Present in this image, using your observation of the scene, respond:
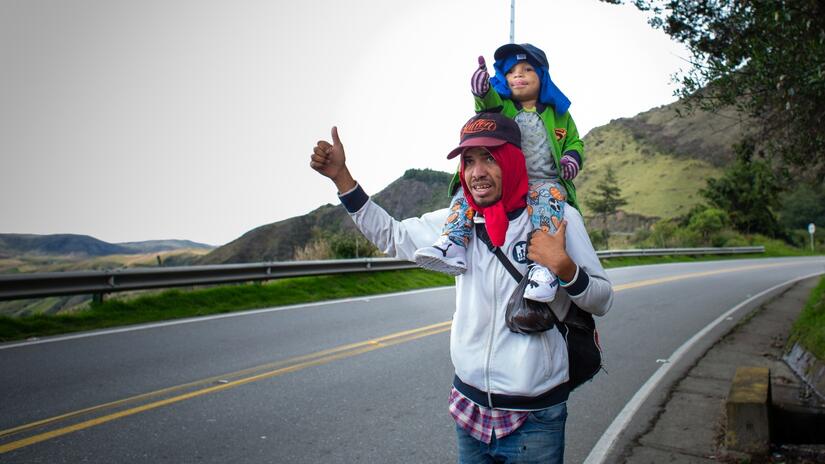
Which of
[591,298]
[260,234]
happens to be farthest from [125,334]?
[260,234]


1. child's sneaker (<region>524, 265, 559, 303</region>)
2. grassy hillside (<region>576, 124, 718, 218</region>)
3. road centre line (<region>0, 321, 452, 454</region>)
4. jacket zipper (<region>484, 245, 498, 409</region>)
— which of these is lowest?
road centre line (<region>0, 321, 452, 454</region>)

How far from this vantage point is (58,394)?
607cm

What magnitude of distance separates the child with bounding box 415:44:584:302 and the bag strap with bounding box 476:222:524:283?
0.15 feet

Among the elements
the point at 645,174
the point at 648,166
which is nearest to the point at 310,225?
the point at 645,174

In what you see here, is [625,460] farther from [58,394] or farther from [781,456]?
[58,394]

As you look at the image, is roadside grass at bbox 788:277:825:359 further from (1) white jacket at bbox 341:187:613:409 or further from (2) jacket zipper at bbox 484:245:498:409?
(2) jacket zipper at bbox 484:245:498:409

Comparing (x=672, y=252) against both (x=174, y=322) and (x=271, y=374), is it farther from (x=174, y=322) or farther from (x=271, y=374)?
(x=271, y=374)

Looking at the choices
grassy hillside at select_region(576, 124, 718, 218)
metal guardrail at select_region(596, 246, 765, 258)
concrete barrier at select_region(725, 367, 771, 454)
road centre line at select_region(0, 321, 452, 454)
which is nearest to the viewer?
concrete barrier at select_region(725, 367, 771, 454)

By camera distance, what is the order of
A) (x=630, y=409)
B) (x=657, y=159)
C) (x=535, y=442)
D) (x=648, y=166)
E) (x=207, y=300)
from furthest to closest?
(x=657, y=159)
(x=648, y=166)
(x=207, y=300)
(x=630, y=409)
(x=535, y=442)

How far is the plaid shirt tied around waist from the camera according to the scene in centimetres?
228

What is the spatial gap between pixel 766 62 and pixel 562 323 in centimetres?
619

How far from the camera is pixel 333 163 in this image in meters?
2.39

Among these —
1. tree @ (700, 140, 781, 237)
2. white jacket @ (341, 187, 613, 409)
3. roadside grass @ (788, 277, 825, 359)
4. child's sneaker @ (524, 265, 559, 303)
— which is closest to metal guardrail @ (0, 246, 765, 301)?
white jacket @ (341, 187, 613, 409)

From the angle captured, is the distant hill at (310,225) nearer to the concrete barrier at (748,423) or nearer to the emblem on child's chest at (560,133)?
the emblem on child's chest at (560,133)
